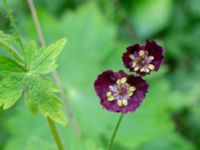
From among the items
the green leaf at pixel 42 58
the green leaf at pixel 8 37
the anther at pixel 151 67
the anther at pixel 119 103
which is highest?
the anther at pixel 151 67

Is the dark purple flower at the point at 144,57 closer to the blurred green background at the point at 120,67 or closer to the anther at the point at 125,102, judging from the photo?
the anther at the point at 125,102

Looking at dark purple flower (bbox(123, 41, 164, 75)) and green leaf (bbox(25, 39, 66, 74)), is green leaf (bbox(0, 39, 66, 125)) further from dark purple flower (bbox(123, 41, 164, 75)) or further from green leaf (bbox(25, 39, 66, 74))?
dark purple flower (bbox(123, 41, 164, 75))

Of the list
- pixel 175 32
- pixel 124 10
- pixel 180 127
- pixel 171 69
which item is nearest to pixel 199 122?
pixel 180 127

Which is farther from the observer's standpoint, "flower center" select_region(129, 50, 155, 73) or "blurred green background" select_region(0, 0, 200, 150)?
"blurred green background" select_region(0, 0, 200, 150)

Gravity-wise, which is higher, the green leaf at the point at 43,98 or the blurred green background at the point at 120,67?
the blurred green background at the point at 120,67

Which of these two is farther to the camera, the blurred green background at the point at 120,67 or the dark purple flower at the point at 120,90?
the blurred green background at the point at 120,67

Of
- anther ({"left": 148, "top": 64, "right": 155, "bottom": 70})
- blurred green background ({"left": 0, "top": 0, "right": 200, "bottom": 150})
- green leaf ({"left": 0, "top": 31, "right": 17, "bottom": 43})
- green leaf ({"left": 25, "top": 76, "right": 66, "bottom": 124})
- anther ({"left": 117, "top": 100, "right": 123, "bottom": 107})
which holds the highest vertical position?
blurred green background ({"left": 0, "top": 0, "right": 200, "bottom": 150})

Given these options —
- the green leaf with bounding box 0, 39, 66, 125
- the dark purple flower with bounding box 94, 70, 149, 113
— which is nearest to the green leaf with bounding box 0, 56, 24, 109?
the green leaf with bounding box 0, 39, 66, 125

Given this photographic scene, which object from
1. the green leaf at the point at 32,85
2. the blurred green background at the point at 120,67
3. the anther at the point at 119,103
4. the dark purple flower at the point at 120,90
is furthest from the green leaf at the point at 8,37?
the blurred green background at the point at 120,67
